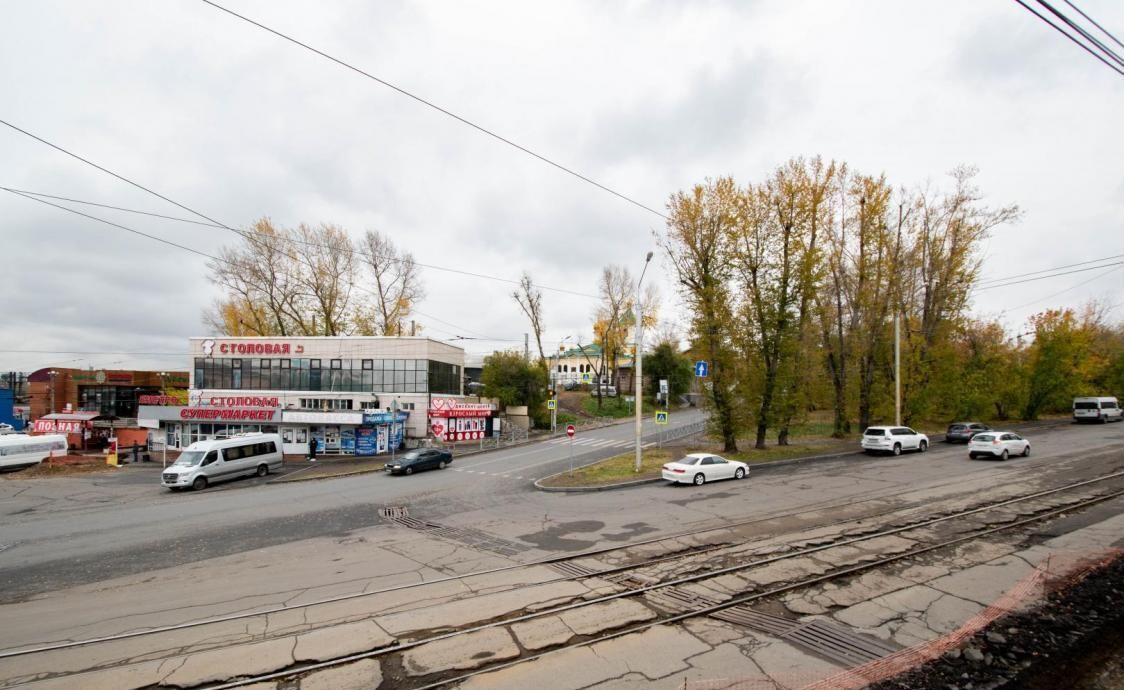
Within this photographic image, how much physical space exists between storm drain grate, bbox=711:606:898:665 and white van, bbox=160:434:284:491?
26180mm

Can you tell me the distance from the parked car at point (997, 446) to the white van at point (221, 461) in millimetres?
36148

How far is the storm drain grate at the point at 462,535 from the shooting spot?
12.0 metres

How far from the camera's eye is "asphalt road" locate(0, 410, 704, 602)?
12.7m

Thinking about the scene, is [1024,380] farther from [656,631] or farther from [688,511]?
[656,631]

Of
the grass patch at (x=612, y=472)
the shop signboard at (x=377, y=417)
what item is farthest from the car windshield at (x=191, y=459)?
the grass patch at (x=612, y=472)

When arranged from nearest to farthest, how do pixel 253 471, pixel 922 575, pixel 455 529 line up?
pixel 922 575 → pixel 455 529 → pixel 253 471

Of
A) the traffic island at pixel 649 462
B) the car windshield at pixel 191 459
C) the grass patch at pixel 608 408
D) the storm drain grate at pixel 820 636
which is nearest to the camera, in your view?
the storm drain grate at pixel 820 636

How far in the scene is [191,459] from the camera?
24.9 m

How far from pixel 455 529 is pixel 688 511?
6.76 meters

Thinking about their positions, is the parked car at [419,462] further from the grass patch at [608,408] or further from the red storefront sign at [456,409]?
the grass patch at [608,408]

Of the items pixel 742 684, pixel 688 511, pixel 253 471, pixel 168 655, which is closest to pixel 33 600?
pixel 168 655


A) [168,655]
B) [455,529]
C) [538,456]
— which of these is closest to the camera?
[168,655]

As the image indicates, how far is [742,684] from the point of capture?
18.4ft

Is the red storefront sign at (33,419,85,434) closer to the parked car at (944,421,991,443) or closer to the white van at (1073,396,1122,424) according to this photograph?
the parked car at (944,421,991,443)
